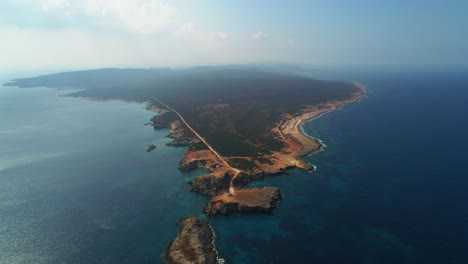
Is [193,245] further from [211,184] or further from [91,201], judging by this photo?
[91,201]

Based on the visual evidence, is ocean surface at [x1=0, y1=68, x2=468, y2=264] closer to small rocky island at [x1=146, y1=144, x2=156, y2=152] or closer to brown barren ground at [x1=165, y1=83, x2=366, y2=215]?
brown barren ground at [x1=165, y1=83, x2=366, y2=215]

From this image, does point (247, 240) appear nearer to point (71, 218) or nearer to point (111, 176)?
point (71, 218)

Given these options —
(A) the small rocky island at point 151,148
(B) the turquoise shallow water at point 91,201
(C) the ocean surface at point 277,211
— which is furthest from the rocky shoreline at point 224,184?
(A) the small rocky island at point 151,148

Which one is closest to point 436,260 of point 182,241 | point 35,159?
point 182,241

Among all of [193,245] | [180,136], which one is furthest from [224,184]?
[180,136]

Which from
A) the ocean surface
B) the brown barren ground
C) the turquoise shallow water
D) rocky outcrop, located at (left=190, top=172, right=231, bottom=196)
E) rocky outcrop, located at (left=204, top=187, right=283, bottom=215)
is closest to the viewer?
the ocean surface

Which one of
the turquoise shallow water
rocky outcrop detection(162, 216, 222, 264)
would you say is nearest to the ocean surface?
the turquoise shallow water

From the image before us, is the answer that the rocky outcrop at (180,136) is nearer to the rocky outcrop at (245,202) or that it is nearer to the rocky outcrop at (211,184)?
the rocky outcrop at (211,184)
